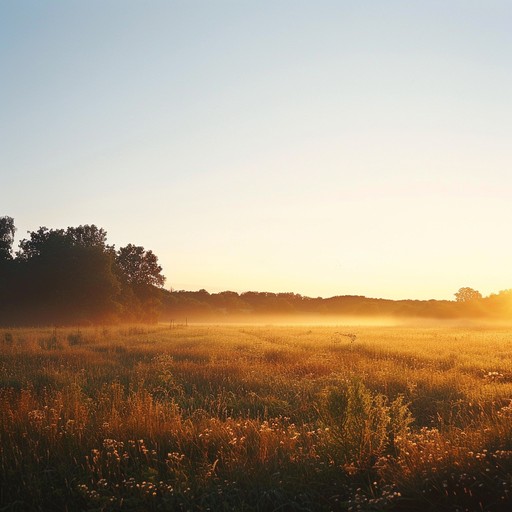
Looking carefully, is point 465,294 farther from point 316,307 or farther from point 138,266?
point 138,266

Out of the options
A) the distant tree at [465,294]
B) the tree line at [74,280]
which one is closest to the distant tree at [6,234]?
the tree line at [74,280]

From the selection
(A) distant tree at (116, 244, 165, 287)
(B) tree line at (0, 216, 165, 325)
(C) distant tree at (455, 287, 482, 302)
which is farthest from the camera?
(C) distant tree at (455, 287, 482, 302)

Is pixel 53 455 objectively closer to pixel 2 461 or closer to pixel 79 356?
pixel 2 461

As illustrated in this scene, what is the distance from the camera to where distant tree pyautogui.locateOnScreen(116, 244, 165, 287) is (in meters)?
62.2

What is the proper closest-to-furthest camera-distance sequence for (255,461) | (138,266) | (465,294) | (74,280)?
(255,461)
(74,280)
(138,266)
(465,294)

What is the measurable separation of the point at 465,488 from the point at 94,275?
48275mm

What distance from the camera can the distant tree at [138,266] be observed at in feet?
204

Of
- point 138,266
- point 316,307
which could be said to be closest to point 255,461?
point 138,266

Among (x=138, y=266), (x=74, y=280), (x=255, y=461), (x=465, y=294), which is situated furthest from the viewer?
(x=465, y=294)

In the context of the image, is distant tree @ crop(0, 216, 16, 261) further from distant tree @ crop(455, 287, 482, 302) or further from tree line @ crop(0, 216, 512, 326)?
distant tree @ crop(455, 287, 482, 302)

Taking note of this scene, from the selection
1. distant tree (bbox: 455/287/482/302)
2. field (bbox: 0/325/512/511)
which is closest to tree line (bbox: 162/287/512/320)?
distant tree (bbox: 455/287/482/302)

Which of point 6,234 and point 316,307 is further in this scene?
point 316,307

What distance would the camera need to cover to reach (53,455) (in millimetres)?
6109

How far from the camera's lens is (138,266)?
6281 cm
